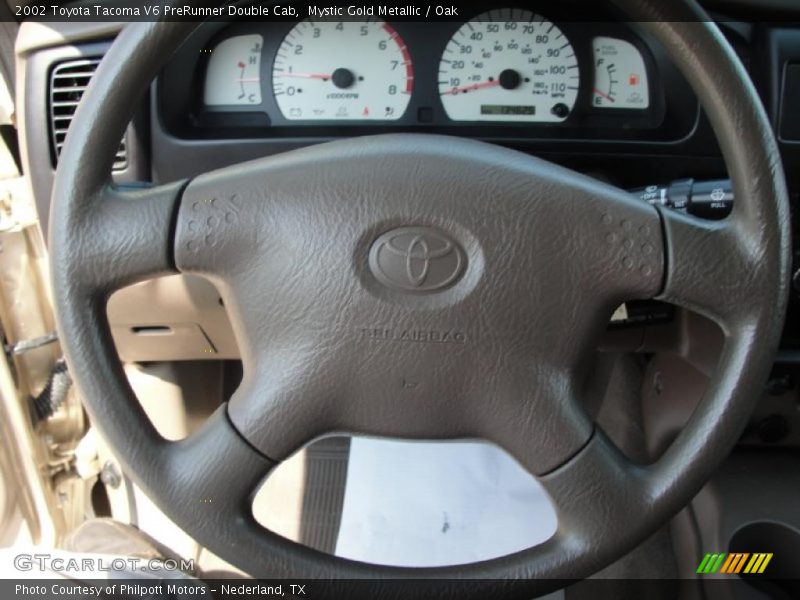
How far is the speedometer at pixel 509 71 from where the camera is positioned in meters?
1.11

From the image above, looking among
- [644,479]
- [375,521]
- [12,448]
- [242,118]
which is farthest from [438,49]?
[12,448]

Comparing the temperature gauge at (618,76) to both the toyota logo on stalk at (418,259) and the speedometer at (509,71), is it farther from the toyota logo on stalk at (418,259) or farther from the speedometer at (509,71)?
the toyota logo on stalk at (418,259)

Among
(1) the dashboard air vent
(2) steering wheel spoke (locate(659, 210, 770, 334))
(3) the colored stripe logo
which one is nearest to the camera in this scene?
(2) steering wheel spoke (locate(659, 210, 770, 334))

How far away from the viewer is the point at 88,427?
1.60 metres

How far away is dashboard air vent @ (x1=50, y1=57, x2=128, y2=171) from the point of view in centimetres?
108

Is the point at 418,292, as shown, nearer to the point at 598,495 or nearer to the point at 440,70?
the point at 598,495

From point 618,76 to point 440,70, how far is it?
26cm

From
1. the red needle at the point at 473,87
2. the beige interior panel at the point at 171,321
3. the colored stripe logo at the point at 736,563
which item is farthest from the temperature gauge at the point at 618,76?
the colored stripe logo at the point at 736,563

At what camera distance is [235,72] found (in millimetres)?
1144

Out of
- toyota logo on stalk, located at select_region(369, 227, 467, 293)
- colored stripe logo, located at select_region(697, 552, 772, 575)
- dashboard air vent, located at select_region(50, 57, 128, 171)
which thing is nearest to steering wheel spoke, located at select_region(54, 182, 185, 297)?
toyota logo on stalk, located at select_region(369, 227, 467, 293)

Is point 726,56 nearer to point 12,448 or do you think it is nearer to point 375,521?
point 375,521

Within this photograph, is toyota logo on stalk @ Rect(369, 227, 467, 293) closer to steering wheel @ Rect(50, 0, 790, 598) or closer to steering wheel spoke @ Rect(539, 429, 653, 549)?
steering wheel @ Rect(50, 0, 790, 598)

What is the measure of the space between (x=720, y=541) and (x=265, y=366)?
2.87 feet

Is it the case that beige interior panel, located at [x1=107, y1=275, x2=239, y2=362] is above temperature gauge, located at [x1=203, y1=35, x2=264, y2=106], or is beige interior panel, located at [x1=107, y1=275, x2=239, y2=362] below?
below
